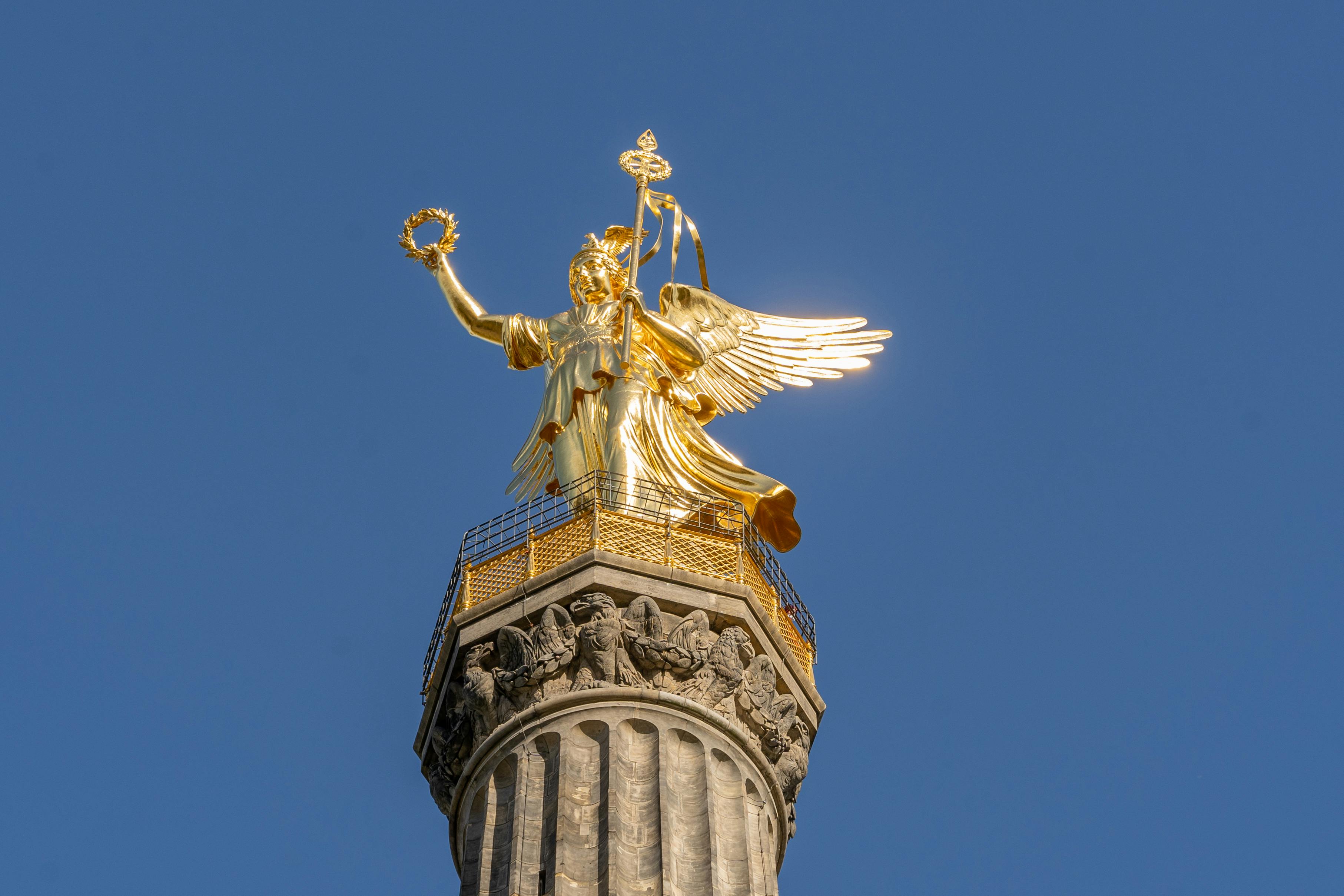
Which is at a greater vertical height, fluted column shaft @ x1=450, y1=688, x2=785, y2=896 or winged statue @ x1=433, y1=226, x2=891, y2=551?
winged statue @ x1=433, y1=226, x2=891, y2=551

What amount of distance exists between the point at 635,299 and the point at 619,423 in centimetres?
175

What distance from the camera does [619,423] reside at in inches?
1075

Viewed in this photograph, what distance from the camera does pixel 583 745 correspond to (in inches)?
915

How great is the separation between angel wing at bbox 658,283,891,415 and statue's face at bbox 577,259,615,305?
899 millimetres

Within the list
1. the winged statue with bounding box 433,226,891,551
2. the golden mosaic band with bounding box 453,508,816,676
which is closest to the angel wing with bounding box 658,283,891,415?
the winged statue with bounding box 433,226,891,551

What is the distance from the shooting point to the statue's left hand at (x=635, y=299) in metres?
28.3

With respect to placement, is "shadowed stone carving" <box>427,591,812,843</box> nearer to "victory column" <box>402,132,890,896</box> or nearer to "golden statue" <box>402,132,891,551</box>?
"victory column" <box>402,132,890,896</box>

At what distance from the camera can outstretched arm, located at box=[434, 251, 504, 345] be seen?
97.8 ft

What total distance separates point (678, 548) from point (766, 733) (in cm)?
210

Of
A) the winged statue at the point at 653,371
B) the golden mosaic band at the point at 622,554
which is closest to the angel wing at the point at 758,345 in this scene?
the winged statue at the point at 653,371

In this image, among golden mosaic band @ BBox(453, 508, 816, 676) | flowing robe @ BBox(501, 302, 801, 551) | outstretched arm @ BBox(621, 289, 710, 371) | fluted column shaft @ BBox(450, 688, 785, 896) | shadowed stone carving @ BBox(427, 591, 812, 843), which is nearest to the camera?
fluted column shaft @ BBox(450, 688, 785, 896)

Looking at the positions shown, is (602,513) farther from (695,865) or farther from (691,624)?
(695,865)

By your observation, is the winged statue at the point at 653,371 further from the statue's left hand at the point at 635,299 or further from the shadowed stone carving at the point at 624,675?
the shadowed stone carving at the point at 624,675

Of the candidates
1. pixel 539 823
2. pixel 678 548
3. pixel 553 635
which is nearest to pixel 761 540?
pixel 678 548
